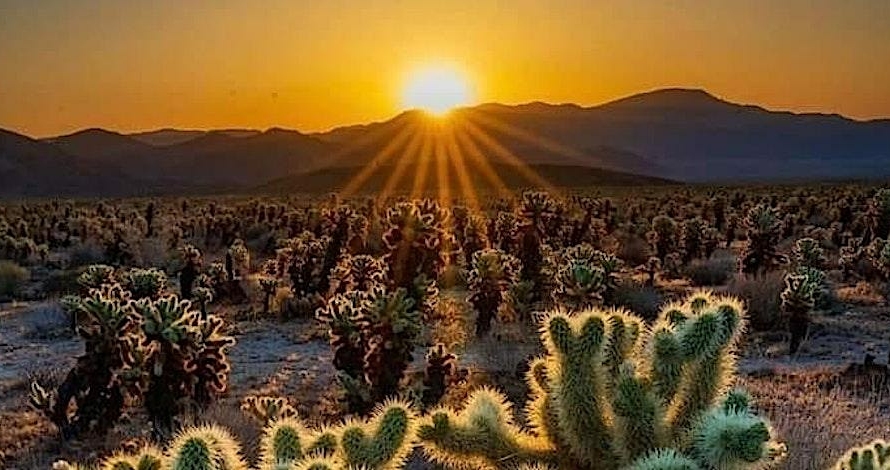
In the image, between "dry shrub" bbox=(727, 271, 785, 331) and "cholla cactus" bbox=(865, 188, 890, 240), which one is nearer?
"dry shrub" bbox=(727, 271, 785, 331)

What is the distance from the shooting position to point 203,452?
9.21 ft

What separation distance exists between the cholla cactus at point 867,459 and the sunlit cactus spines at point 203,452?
1698mm

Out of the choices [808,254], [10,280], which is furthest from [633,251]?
[10,280]

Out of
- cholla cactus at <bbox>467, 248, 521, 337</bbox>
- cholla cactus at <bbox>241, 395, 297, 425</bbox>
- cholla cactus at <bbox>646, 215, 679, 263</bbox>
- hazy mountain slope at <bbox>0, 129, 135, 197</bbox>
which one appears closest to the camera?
cholla cactus at <bbox>241, 395, 297, 425</bbox>

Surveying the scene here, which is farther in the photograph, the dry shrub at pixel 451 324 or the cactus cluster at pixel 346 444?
the dry shrub at pixel 451 324

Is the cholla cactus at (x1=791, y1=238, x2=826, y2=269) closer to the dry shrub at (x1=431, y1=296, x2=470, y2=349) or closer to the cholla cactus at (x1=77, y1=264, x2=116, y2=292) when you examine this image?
the dry shrub at (x1=431, y1=296, x2=470, y2=349)

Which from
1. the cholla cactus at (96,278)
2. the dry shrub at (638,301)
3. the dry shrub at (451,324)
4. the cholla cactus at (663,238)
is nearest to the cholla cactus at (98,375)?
the cholla cactus at (96,278)

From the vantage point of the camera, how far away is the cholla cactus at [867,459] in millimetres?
2930

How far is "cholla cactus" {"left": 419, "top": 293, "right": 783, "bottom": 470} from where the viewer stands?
3.92m

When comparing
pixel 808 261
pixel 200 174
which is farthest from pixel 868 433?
pixel 200 174

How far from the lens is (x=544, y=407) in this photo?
14.3 feet

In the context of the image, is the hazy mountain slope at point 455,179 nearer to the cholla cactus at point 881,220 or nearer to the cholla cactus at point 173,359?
the cholla cactus at point 881,220

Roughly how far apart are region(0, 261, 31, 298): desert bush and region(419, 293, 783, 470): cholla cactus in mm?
15883

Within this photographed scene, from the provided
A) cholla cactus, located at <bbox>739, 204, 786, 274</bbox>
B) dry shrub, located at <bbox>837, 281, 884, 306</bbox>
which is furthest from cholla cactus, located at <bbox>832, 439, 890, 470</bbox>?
cholla cactus, located at <bbox>739, 204, 786, 274</bbox>
